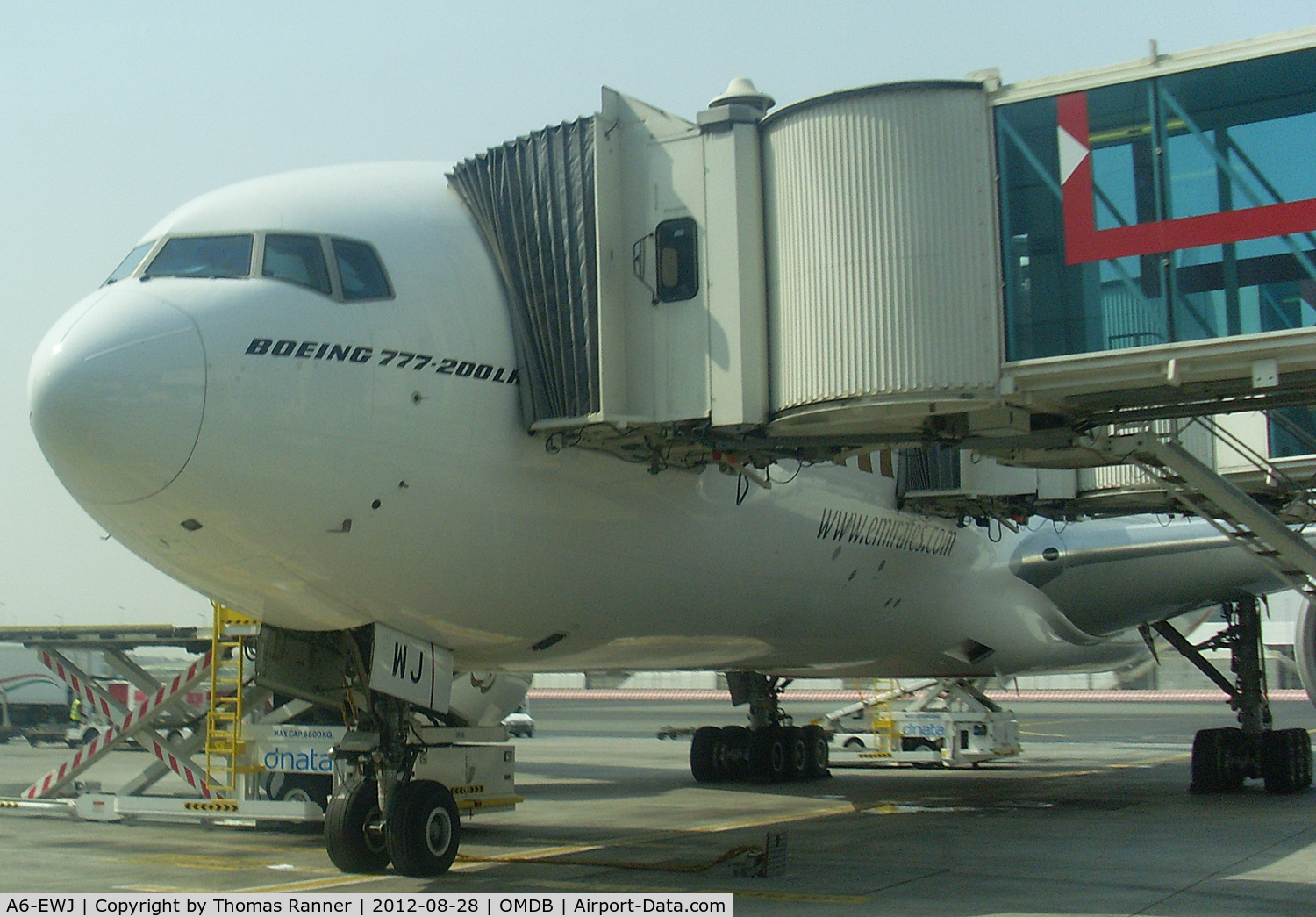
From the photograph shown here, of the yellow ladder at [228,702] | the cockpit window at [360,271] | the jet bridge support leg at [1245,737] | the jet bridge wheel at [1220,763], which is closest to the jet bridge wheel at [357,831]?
the yellow ladder at [228,702]

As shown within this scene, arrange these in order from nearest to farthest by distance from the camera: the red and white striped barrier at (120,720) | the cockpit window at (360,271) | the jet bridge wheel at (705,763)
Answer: the cockpit window at (360,271)
the red and white striped barrier at (120,720)
the jet bridge wheel at (705,763)

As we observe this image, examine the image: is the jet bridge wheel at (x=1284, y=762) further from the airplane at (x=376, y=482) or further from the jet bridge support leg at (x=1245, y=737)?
the airplane at (x=376, y=482)

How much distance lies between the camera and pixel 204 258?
878 centimetres

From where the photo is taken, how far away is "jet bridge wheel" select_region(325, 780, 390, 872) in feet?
31.4

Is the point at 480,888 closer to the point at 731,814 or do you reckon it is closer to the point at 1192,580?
the point at 731,814

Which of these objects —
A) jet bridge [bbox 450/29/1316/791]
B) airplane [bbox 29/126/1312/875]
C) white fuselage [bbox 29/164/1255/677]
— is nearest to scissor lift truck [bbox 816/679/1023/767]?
airplane [bbox 29/126/1312/875]

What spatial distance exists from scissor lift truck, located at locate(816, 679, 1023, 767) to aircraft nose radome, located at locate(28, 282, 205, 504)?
49.4 ft

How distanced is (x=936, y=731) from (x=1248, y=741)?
14.7 ft

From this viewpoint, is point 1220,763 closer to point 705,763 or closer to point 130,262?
point 705,763

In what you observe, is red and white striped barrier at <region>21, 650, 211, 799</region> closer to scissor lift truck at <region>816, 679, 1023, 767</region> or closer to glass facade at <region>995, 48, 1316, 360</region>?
glass facade at <region>995, 48, 1316, 360</region>

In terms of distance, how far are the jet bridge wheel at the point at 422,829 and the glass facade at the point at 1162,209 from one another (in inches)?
192

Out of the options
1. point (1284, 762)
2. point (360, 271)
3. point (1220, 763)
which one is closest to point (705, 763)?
point (1220, 763)

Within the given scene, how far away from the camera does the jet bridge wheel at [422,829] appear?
930 cm

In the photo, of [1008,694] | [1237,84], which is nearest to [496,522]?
[1237,84]
